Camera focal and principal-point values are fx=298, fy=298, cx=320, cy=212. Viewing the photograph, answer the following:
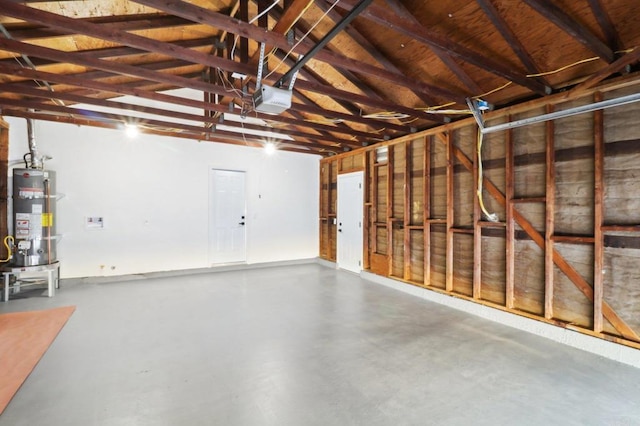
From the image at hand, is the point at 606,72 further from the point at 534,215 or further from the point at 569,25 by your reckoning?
the point at 534,215

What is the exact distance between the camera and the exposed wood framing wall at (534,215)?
2879 millimetres

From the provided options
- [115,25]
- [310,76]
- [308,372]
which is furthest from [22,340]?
[310,76]

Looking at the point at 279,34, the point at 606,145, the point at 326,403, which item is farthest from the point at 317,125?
the point at 326,403

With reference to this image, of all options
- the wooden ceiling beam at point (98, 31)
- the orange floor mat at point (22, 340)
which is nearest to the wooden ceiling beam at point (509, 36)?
the wooden ceiling beam at point (98, 31)

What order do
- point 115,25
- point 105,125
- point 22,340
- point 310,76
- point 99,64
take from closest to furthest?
point 99,64
point 22,340
point 115,25
point 310,76
point 105,125

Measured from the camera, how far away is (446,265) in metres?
4.54

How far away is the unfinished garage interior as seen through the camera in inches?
90.0

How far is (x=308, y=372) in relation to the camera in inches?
99.0

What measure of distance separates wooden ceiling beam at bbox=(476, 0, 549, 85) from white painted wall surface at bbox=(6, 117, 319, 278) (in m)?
5.26

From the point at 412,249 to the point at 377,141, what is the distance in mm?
2221

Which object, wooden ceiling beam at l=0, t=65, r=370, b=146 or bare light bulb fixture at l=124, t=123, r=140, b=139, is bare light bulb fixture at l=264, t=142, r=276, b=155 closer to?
wooden ceiling beam at l=0, t=65, r=370, b=146

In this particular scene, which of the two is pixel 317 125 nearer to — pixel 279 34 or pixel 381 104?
pixel 381 104

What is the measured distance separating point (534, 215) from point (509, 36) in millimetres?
2005

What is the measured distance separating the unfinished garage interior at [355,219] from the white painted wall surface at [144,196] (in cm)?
4
